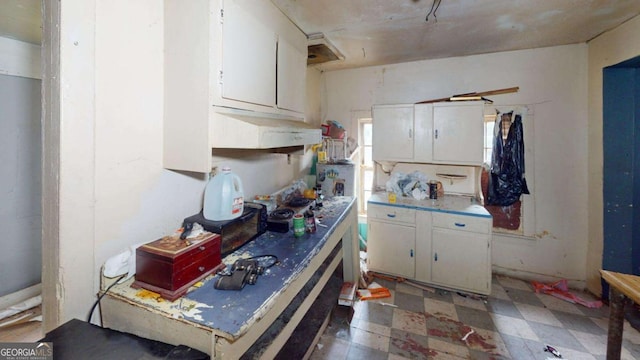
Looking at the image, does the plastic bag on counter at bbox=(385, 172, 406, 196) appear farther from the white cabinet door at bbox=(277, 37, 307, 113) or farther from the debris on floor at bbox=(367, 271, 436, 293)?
the white cabinet door at bbox=(277, 37, 307, 113)

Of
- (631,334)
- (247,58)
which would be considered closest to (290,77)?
(247,58)

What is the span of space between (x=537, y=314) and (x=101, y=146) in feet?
11.1

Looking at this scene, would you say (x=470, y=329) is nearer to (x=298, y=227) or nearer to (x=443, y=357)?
(x=443, y=357)

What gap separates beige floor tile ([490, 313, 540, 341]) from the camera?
2.04 m

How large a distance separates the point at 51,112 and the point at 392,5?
2051 mm

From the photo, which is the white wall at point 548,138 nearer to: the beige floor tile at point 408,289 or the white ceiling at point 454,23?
the white ceiling at point 454,23

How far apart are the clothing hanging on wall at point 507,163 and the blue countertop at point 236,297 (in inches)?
93.5

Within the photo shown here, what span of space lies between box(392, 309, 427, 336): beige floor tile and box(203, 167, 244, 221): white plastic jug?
65.3 inches

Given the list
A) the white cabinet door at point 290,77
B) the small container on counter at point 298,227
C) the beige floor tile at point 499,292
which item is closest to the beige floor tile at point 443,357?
the beige floor tile at point 499,292

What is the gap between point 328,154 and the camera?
3.27m

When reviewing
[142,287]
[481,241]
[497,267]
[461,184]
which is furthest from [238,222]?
[497,267]

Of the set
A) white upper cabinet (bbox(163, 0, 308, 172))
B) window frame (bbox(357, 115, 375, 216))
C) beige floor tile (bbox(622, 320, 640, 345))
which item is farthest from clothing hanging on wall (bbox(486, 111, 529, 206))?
white upper cabinet (bbox(163, 0, 308, 172))

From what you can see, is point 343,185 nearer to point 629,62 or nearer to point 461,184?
point 461,184

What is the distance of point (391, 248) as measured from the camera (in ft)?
9.22
